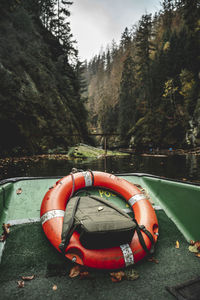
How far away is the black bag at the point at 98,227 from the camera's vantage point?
4.80 feet

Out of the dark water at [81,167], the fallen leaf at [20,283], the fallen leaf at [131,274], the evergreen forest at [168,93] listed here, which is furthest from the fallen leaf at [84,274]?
the evergreen forest at [168,93]

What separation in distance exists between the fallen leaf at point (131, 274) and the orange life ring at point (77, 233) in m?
0.11

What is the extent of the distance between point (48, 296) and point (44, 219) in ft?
2.48

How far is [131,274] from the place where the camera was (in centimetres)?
159

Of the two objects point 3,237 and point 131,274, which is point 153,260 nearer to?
point 131,274

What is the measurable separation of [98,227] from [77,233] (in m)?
0.38

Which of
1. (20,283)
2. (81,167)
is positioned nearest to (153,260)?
(20,283)

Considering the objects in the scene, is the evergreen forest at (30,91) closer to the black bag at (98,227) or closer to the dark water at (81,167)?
the dark water at (81,167)

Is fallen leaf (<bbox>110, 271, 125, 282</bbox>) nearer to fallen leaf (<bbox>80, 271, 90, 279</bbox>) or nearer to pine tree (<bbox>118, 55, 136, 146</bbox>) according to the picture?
fallen leaf (<bbox>80, 271, 90, 279</bbox>)

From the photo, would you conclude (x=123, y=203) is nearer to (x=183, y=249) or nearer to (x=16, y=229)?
(x=183, y=249)

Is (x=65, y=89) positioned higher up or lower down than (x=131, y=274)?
higher up

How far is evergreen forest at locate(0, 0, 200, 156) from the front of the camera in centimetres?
1023

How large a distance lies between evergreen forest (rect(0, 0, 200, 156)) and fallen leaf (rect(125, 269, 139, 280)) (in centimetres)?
926

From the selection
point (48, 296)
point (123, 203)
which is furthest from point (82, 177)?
point (48, 296)
